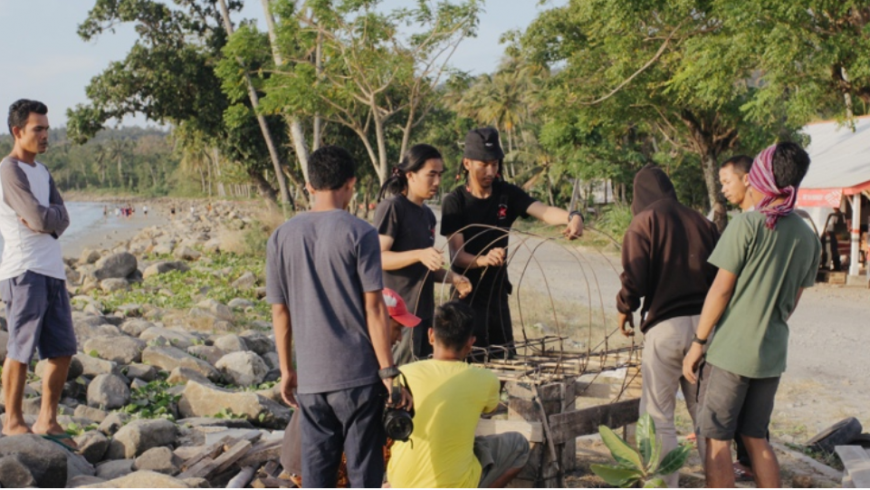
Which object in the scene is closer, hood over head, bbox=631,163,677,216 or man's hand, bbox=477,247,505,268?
hood over head, bbox=631,163,677,216

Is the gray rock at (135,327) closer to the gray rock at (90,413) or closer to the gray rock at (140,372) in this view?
the gray rock at (140,372)

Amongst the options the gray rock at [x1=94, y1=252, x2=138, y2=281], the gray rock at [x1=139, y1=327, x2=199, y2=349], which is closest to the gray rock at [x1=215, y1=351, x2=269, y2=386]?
the gray rock at [x1=139, y1=327, x2=199, y2=349]

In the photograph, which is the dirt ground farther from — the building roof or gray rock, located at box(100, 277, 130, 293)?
gray rock, located at box(100, 277, 130, 293)

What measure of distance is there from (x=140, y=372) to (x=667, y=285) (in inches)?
196

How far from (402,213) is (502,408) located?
137 cm

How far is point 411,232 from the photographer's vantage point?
15.2 ft

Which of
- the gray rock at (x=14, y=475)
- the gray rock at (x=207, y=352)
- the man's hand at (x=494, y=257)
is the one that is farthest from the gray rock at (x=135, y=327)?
the man's hand at (x=494, y=257)

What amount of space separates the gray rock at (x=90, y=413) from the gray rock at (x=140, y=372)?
1233mm

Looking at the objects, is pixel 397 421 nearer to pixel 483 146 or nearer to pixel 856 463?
pixel 483 146

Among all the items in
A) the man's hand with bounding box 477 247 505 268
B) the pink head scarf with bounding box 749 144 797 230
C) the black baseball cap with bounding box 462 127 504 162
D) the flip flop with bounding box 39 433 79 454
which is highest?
the black baseball cap with bounding box 462 127 504 162

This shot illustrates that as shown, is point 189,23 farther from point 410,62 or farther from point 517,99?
point 517,99

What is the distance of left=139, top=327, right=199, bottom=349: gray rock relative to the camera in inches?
348

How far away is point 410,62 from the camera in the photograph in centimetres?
1644

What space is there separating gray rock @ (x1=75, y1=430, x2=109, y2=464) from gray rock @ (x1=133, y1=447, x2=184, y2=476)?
1.23 ft
